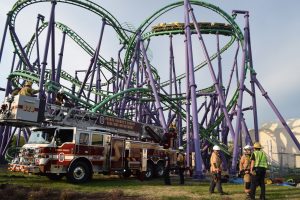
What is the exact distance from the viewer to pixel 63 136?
12.7 meters

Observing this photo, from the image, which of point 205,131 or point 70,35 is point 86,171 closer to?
point 205,131

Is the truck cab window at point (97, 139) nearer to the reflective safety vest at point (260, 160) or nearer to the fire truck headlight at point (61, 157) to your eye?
the fire truck headlight at point (61, 157)

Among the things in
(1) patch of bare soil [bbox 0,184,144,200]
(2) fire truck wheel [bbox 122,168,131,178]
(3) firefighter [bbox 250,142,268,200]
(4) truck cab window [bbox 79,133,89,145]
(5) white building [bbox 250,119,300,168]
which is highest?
(5) white building [bbox 250,119,300,168]

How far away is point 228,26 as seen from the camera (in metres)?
28.8

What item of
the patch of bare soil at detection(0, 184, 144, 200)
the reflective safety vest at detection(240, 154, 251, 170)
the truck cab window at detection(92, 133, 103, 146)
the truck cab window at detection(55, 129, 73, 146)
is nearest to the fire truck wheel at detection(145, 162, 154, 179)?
the truck cab window at detection(92, 133, 103, 146)

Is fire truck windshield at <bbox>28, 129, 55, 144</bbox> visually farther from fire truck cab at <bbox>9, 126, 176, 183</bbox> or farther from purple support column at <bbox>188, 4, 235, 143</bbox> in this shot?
purple support column at <bbox>188, 4, 235, 143</bbox>

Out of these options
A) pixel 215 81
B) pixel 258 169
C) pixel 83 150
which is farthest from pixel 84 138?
pixel 215 81

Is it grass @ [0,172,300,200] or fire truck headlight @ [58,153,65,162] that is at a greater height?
fire truck headlight @ [58,153,65,162]

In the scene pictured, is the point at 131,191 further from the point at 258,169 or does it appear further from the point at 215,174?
the point at 258,169

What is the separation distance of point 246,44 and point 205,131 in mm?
7493

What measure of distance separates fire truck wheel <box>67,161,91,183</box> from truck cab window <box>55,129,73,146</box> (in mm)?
987

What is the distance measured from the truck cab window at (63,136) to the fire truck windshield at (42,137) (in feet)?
0.77

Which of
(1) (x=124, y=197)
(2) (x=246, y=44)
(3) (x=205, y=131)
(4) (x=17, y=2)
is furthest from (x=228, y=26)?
(1) (x=124, y=197)

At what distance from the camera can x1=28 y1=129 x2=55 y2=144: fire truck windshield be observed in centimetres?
1254
